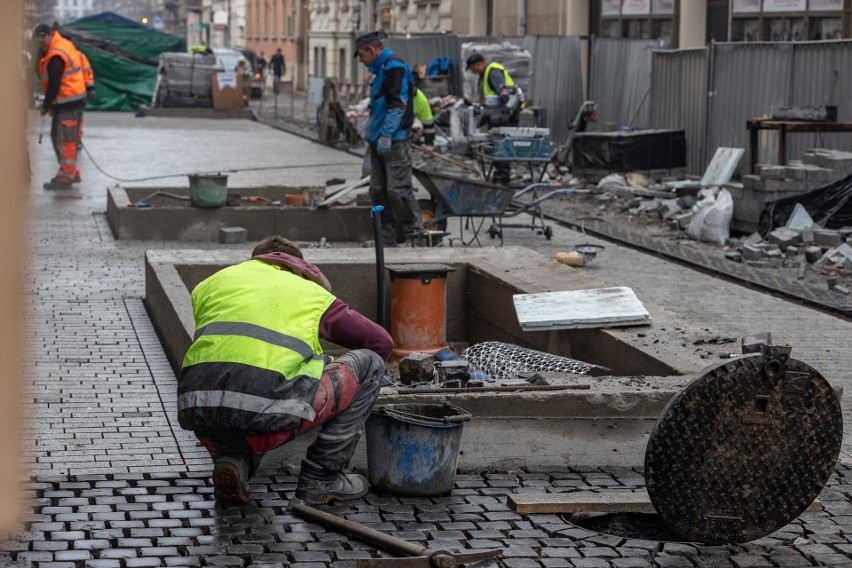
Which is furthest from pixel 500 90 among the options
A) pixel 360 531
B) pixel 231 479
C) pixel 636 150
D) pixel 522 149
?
pixel 360 531

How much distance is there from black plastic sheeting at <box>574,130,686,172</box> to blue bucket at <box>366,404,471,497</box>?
1395 centimetres

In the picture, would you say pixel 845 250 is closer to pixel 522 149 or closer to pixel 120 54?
pixel 522 149

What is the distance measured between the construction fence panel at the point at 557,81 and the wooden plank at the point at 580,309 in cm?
1703

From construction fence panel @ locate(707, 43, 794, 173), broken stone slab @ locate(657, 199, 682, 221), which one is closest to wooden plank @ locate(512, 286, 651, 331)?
broken stone slab @ locate(657, 199, 682, 221)

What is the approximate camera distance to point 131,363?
8180 mm

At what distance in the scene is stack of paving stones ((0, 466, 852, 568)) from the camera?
5.17 metres

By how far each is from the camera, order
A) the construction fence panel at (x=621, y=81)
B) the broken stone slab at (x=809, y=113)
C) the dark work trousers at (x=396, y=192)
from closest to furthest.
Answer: the dark work trousers at (x=396, y=192)
the broken stone slab at (x=809, y=113)
the construction fence panel at (x=621, y=81)

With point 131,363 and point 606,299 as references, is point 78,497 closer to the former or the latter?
point 131,363

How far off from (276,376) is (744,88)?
14.3m

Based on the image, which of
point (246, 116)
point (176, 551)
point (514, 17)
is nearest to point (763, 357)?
point (176, 551)

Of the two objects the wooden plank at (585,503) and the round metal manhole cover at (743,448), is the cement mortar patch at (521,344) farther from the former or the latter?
the round metal manhole cover at (743,448)

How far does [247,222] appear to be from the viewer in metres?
13.7

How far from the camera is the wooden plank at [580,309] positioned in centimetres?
768

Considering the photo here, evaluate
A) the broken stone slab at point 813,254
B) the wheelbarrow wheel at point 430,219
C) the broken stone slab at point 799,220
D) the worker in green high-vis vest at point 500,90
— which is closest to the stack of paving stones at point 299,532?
the wheelbarrow wheel at point 430,219
